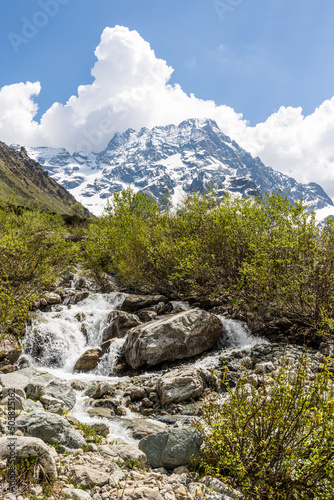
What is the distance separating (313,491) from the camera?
15.8 ft

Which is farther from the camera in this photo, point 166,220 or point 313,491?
point 166,220

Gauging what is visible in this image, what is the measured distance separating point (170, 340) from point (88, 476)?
10272mm

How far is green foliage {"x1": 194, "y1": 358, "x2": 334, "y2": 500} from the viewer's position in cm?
448

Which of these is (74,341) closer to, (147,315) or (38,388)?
(147,315)

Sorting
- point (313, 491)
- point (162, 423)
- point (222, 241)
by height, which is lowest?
point (162, 423)

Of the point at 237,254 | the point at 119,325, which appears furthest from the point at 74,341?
the point at 237,254

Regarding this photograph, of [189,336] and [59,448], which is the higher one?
[189,336]

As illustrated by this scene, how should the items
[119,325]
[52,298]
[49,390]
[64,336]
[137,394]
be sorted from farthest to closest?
[52,298], [119,325], [64,336], [137,394], [49,390]

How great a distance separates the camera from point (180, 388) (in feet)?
39.4

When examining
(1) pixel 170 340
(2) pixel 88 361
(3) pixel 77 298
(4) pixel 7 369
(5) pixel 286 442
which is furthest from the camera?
(3) pixel 77 298

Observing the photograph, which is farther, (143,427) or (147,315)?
(147,315)

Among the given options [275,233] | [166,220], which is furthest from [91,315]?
[275,233]

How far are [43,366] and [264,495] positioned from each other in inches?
581

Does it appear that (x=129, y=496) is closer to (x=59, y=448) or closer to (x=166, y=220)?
(x=59, y=448)
